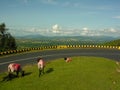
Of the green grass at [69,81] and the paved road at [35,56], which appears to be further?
the paved road at [35,56]

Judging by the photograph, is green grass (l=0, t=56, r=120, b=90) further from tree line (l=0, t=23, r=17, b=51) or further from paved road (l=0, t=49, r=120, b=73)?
tree line (l=0, t=23, r=17, b=51)

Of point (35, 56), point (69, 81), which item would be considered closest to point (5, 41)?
point (35, 56)

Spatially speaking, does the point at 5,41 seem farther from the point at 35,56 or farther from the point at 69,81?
the point at 69,81

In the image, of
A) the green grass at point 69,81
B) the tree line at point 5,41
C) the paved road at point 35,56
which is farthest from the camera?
the tree line at point 5,41

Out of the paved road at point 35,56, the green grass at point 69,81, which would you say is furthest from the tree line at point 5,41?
the green grass at point 69,81

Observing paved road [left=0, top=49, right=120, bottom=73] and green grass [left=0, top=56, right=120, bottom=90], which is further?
paved road [left=0, top=49, right=120, bottom=73]

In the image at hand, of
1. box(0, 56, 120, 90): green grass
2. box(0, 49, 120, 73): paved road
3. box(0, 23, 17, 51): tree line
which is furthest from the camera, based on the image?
box(0, 23, 17, 51): tree line

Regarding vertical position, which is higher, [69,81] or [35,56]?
[69,81]

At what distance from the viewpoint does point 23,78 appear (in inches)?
1179

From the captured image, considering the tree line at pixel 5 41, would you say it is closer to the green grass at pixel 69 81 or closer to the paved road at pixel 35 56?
the paved road at pixel 35 56

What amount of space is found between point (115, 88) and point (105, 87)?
1.04m

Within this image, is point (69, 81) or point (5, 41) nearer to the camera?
point (69, 81)

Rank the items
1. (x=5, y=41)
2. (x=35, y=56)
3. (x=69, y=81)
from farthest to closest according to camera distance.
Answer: (x=5, y=41) < (x=35, y=56) < (x=69, y=81)

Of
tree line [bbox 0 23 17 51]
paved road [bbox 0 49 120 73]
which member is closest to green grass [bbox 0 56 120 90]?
paved road [bbox 0 49 120 73]
